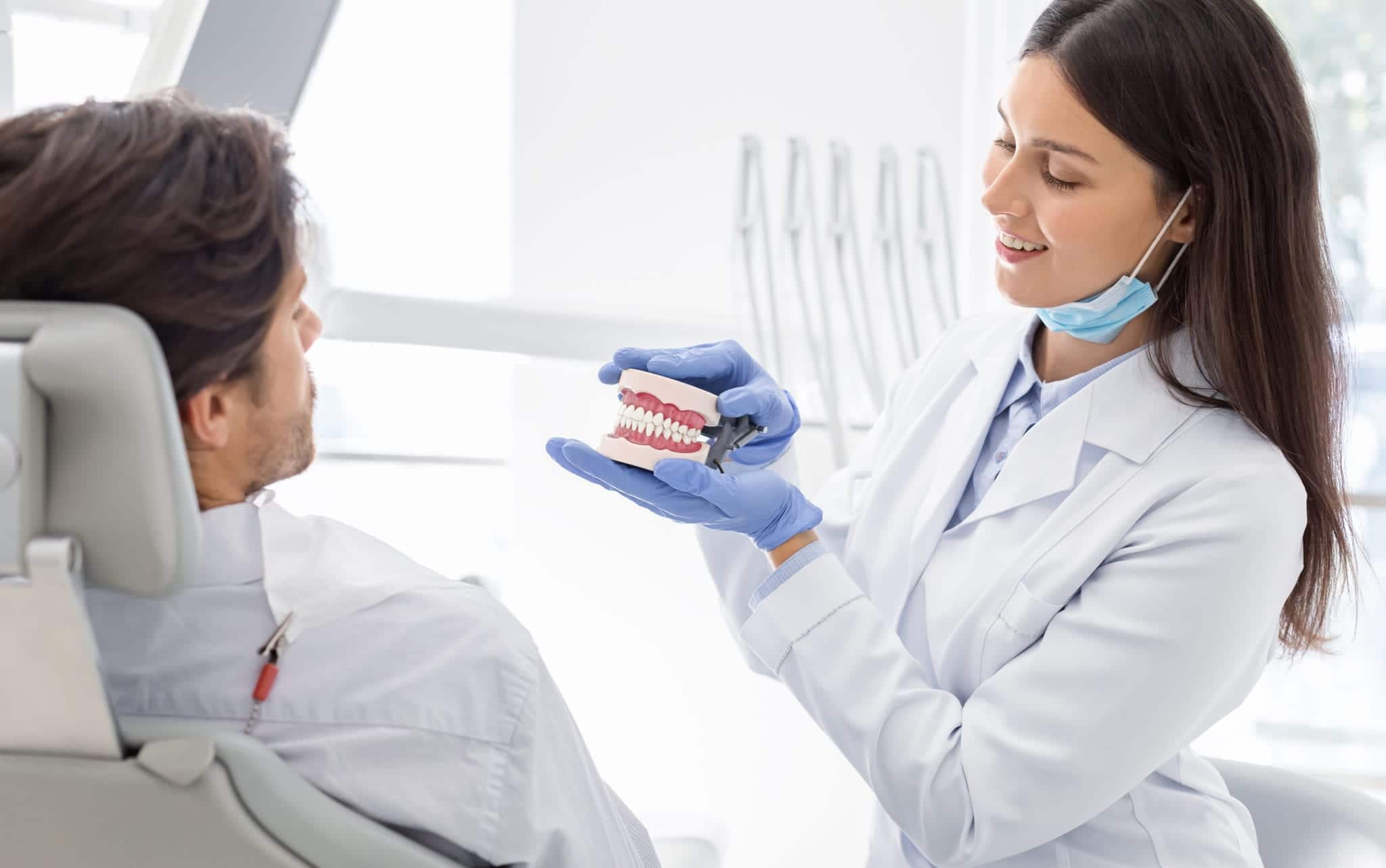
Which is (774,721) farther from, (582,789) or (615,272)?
(582,789)

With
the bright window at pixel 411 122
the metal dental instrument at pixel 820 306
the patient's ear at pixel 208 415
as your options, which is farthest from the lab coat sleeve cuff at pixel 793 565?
the bright window at pixel 411 122

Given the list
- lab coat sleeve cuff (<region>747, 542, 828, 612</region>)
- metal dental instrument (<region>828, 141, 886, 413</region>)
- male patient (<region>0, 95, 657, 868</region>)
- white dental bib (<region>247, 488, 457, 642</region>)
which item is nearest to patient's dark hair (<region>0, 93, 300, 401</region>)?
male patient (<region>0, 95, 657, 868</region>)

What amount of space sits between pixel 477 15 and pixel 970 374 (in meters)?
2.73

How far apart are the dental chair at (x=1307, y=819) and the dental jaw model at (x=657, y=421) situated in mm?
861

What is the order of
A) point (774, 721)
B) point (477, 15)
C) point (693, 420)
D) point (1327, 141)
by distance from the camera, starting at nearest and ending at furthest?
point (693, 420) < point (774, 721) < point (1327, 141) < point (477, 15)

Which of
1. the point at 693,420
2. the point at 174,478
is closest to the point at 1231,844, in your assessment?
the point at 693,420

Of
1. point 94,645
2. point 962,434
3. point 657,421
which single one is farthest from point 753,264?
point 94,645

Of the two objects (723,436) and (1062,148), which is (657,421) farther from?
(1062,148)

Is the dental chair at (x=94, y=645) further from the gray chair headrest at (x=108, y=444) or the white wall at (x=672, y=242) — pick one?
the white wall at (x=672, y=242)

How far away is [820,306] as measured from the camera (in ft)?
7.22

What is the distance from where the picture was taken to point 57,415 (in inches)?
28.5

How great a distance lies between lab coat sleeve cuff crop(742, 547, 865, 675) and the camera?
1.26 metres

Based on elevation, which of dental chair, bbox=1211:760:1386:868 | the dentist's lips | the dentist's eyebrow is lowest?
dental chair, bbox=1211:760:1386:868

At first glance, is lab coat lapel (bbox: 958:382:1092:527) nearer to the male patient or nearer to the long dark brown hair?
the long dark brown hair
